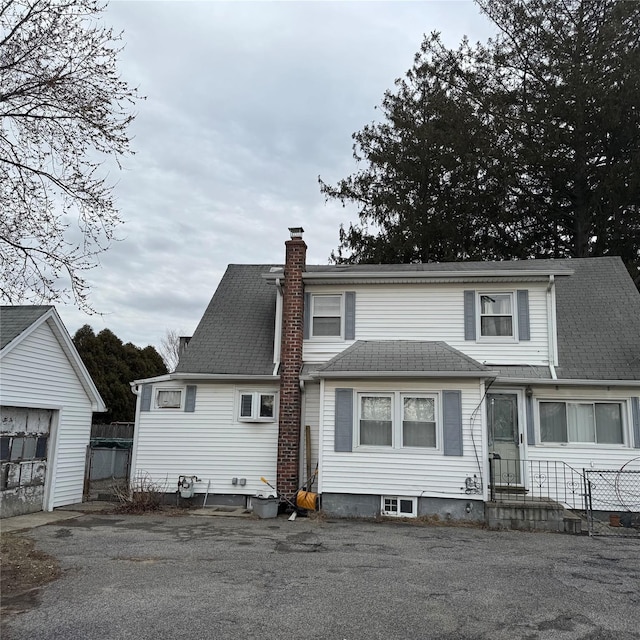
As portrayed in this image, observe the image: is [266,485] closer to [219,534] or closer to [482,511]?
[219,534]

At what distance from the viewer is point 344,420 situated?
12.0 m

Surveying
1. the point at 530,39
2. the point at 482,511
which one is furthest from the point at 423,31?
the point at 482,511

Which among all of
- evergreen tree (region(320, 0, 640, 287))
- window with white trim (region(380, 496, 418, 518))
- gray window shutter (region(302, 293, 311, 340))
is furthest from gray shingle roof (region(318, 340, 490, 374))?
evergreen tree (region(320, 0, 640, 287))

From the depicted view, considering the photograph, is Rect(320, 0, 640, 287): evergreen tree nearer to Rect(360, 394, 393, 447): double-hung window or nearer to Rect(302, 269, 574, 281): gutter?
Rect(302, 269, 574, 281): gutter

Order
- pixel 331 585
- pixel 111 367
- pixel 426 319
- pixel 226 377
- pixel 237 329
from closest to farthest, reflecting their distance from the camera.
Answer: pixel 331 585
pixel 226 377
pixel 426 319
pixel 237 329
pixel 111 367

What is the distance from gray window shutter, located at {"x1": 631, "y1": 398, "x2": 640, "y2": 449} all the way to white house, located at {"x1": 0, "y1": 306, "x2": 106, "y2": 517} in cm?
1170

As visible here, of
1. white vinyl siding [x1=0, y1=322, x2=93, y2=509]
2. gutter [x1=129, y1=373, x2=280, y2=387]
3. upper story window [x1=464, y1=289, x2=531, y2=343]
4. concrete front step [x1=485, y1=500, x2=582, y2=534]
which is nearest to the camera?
concrete front step [x1=485, y1=500, x2=582, y2=534]

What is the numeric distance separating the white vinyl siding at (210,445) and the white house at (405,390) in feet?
0.10

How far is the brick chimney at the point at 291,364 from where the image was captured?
12.4 metres

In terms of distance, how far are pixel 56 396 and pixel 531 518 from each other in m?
9.75

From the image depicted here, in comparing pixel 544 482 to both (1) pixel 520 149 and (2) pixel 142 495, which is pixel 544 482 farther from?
(1) pixel 520 149

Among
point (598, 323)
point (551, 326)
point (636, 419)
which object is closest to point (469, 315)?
point (551, 326)

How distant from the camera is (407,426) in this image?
11914 mm

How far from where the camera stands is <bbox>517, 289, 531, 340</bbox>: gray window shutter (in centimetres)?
1297
